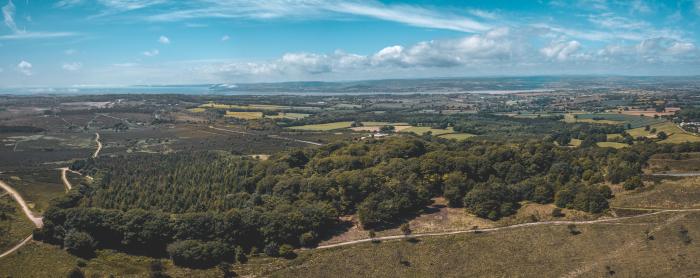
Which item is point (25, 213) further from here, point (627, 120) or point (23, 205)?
point (627, 120)

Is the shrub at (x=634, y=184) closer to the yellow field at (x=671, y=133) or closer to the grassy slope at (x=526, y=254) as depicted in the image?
the grassy slope at (x=526, y=254)

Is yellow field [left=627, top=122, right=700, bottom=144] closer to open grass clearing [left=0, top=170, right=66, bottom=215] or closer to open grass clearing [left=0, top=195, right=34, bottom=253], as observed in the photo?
open grass clearing [left=0, top=195, right=34, bottom=253]

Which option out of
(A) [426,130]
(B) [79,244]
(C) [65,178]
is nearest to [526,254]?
(B) [79,244]

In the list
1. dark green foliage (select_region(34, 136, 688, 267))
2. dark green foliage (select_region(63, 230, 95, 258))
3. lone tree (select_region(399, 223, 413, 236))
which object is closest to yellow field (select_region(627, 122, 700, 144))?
dark green foliage (select_region(34, 136, 688, 267))

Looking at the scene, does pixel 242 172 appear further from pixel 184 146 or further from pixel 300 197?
pixel 184 146

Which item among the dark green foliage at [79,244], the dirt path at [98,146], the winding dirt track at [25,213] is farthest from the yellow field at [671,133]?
the dirt path at [98,146]

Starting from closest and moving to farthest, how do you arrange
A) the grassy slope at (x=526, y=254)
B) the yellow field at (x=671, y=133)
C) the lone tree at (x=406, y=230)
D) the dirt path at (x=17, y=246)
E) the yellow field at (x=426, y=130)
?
the grassy slope at (x=526, y=254) < the dirt path at (x=17, y=246) < the lone tree at (x=406, y=230) < the yellow field at (x=671, y=133) < the yellow field at (x=426, y=130)
